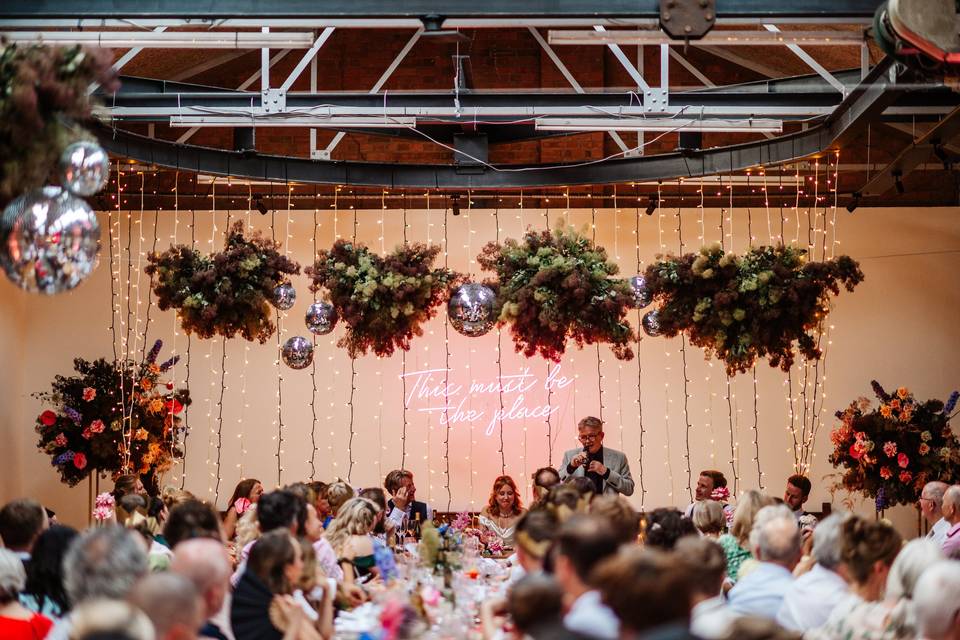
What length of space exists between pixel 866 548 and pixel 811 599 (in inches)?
12.4

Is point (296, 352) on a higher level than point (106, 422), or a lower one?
higher

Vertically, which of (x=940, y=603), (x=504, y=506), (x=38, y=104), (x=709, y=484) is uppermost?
(x=38, y=104)

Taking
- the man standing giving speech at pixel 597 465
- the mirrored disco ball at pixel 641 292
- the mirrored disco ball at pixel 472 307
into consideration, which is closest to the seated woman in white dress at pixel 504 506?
the man standing giving speech at pixel 597 465

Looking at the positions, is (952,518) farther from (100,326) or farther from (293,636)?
(100,326)

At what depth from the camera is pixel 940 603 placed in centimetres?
361

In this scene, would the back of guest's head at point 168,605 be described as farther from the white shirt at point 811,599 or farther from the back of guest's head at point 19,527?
the white shirt at point 811,599

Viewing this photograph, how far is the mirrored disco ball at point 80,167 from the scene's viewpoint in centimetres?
463

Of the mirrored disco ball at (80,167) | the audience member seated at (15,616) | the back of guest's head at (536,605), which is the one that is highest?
the mirrored disco ball at (80,167)

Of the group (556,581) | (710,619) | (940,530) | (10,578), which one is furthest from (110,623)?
(940,530)

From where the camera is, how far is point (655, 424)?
1212cm

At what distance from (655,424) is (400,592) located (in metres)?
7.82

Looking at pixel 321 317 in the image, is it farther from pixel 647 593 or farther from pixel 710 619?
pixel 647 593

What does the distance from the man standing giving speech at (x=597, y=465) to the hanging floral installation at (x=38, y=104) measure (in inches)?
199

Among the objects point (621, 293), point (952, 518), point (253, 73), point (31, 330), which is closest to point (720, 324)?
point (621, 293)
